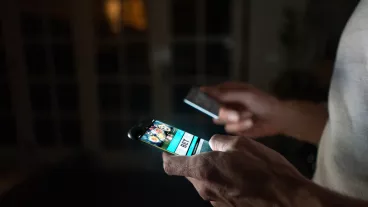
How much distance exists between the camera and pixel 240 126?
71 centimetres

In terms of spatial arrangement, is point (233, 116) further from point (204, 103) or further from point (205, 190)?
point (205, 190)

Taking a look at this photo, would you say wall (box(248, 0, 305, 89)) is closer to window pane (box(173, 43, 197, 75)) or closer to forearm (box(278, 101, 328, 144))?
window pane (box(173, 43, 197, 75))

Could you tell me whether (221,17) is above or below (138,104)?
above

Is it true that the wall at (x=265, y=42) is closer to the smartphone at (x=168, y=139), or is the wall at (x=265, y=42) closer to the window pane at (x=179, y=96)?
the window pane at (x=179, y=96)

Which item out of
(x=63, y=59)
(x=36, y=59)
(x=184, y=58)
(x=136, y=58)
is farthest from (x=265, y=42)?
(x=36, y=59)

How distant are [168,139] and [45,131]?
104 centimetres

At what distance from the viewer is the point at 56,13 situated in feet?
4.68

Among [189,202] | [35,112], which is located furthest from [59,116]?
[189,202]

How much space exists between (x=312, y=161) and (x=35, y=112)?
110cm

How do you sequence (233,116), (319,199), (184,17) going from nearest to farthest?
(319,199) → (233,116) → (184,17)

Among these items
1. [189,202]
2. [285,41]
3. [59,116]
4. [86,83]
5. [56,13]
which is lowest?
[189,202]

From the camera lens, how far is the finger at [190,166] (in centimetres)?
38

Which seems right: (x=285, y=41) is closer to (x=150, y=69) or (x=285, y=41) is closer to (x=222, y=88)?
(x=150, y=69)

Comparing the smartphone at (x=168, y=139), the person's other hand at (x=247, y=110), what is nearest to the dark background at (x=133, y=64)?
the person's other hand at (x=247, y=110)
